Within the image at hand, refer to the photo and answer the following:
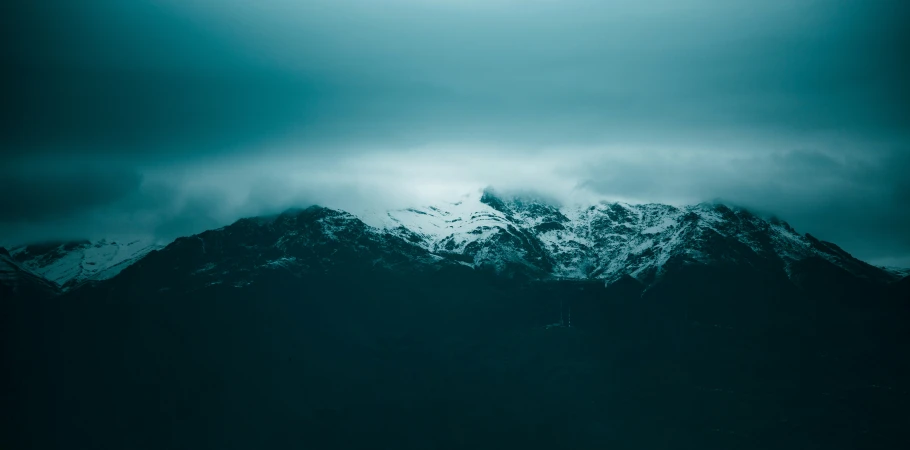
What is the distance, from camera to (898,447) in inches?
7525

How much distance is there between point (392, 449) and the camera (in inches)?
7820

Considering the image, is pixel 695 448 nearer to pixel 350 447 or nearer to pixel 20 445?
pixel 350 447

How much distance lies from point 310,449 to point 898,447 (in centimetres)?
12845

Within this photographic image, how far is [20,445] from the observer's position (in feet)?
656

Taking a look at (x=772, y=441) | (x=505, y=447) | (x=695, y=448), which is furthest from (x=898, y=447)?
(x=505, y=447)

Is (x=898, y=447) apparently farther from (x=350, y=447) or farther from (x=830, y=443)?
(x=350, y=447)

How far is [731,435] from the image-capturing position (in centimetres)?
19775

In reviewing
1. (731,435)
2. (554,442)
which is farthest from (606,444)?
(731,435)

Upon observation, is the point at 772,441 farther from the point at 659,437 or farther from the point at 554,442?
the point at 554,442

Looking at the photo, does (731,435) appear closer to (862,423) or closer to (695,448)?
(695,448)

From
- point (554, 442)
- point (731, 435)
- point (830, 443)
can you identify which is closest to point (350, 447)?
point (554, 442)

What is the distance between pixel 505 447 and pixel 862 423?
80.5m

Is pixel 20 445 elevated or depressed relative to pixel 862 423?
depressed

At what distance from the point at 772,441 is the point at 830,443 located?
12.4 m
